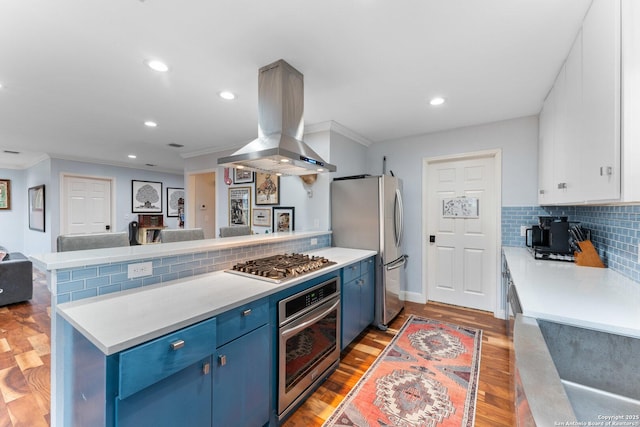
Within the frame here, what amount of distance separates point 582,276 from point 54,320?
3133 mm

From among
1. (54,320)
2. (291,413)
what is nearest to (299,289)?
(291,413)

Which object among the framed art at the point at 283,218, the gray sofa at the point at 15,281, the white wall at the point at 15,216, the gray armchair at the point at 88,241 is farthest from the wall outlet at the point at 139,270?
the white wall at the point at 15,216

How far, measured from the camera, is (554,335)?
116cm

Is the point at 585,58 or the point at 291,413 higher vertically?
the point at 585,58

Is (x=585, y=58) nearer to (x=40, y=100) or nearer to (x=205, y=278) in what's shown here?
(x=205, y=278)

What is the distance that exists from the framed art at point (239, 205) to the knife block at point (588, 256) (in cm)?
392

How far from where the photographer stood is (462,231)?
11.8 feet

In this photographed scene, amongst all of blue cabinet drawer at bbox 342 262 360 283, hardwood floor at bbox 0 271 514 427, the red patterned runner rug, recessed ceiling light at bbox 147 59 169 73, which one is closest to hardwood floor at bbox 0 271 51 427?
hardwood floor at bbox 0 271 514 427

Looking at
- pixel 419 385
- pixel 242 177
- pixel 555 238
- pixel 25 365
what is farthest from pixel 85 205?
pixel 555 238

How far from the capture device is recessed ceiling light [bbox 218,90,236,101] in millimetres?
2559

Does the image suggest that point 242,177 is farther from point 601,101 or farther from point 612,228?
point 612,228

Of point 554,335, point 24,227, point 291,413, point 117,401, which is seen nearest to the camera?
point 117,401

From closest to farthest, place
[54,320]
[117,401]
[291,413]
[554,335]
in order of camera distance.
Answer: [117,401] < [554,335] < [54,320] < [291,413]

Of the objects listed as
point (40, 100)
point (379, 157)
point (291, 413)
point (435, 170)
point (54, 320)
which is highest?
point (40, 100)
